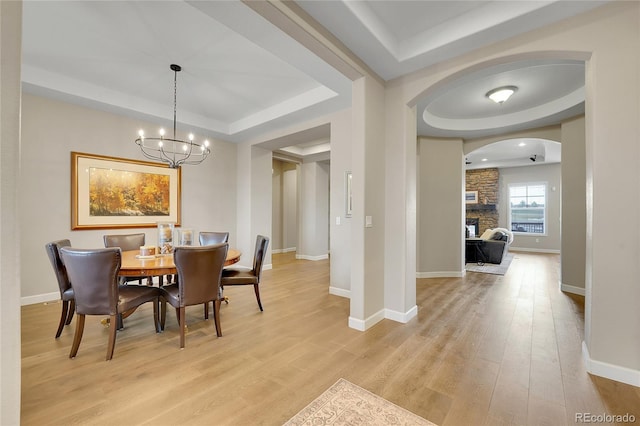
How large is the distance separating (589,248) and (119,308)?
395cm

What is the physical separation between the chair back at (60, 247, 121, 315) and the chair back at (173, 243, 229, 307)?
0.47m

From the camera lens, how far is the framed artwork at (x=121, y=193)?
3975 millimetres

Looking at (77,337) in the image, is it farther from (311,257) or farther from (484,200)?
(484,200)

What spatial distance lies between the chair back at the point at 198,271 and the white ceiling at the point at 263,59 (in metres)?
1.94

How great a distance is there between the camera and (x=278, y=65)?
3.29m

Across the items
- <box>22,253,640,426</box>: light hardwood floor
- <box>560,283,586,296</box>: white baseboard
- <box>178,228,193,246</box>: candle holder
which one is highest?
<box>178,228,193,246</box>: candle holder

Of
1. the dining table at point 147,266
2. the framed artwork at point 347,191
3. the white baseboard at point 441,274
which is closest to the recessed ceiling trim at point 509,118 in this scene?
the framed artwork at point 347,191

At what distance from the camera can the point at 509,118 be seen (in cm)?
476

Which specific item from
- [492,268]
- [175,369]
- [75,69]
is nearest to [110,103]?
[75,69]

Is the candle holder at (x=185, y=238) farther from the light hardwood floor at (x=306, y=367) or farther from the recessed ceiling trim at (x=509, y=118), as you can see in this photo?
the recessed ceiling trim at (x=509, y=118)

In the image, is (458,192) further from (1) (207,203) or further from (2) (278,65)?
(1) (207,203)

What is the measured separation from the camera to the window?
358 inches

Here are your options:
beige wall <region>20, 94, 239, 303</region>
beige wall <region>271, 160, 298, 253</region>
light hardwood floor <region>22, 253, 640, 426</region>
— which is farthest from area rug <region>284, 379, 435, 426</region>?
beige wall <region>271, 160, 298, 253</region>

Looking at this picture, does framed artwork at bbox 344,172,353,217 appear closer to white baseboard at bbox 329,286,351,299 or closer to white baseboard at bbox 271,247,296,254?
white baseboard at bbox 329,286,351,299
